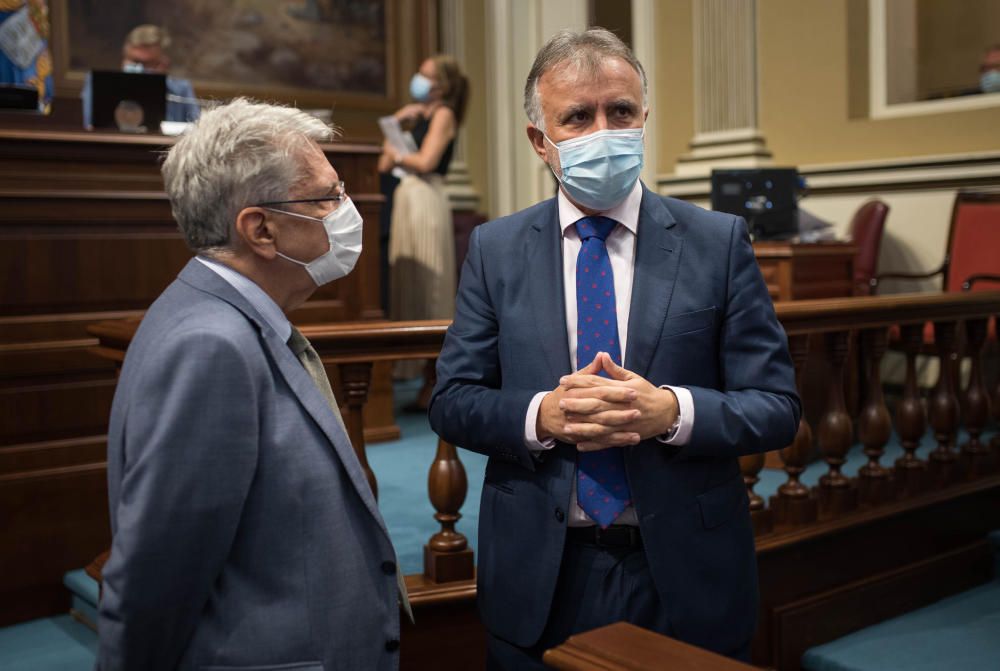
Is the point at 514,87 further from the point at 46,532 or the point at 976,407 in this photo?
the point at 46,532

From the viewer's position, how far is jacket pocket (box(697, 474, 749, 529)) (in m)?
1.83

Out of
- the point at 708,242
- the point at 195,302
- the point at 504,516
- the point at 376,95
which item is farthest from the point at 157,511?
the point at 376,95

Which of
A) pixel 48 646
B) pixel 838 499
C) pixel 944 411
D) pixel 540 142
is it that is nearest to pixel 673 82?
pixel 944 411

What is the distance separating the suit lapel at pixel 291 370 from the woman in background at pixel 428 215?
4336 millimetres

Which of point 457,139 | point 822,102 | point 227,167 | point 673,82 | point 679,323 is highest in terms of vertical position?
point 673,82

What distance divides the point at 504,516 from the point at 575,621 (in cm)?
22

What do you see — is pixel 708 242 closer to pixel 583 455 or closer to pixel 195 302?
pixel 583 455

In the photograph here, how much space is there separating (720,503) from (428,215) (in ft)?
14.1

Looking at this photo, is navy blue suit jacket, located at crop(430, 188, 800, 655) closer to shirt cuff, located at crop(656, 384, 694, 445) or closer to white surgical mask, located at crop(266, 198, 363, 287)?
shirt cuff, located at crop(656, 384, 694, 445)

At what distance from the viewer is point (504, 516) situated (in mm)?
1885

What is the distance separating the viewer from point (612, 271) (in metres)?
1.85

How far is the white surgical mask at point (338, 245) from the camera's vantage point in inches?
64.4

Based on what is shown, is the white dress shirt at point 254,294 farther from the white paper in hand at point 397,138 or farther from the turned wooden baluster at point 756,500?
the white paper in hand at point 397,138

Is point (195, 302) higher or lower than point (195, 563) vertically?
higher
